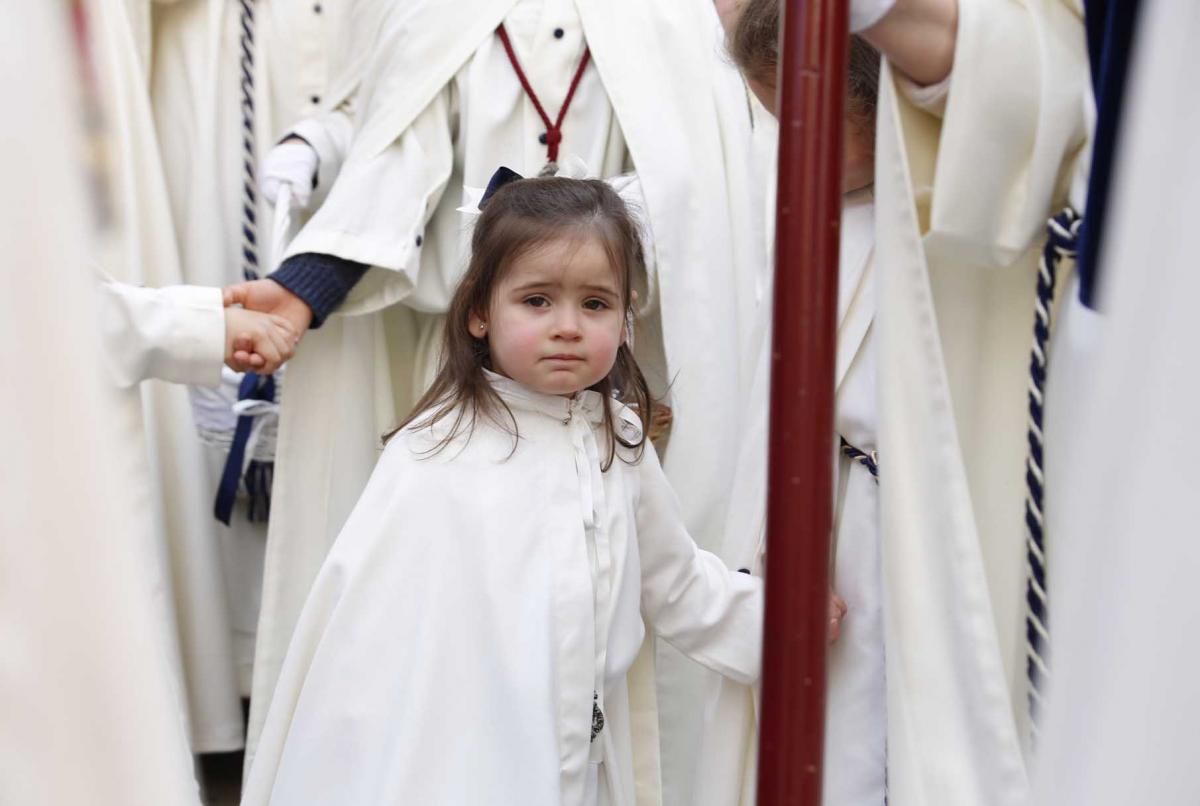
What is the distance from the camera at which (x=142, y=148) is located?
3.03 meters

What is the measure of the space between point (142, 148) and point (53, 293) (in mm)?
2258

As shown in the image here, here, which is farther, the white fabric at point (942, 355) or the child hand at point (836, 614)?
the child hand at point (836, 614)

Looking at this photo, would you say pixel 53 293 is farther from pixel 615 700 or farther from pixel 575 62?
pixel 575 62

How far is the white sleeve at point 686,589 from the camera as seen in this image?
2012 millimetres

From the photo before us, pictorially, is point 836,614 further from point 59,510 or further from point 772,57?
point 59,510

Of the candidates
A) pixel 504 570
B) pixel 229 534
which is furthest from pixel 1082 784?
pixel 229 534

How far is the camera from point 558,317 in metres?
1.88

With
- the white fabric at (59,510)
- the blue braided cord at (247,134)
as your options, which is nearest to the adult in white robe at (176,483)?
the blue braided cord at (247,134)

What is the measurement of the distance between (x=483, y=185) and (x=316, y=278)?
323 millimetres

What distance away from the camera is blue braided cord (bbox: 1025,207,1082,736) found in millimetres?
1571

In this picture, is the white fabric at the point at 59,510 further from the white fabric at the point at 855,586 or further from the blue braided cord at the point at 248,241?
the blue braided cord at the point at 248,241

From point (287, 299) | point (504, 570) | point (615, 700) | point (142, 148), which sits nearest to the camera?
point (504, 570)

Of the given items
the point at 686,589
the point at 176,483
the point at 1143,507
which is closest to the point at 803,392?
the point at 1143,507

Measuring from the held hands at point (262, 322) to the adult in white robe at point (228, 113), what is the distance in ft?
2.07
